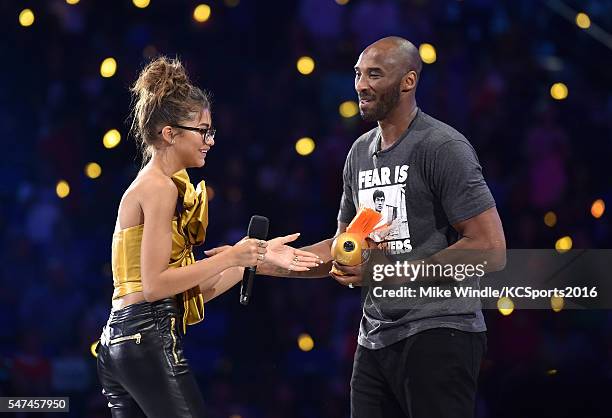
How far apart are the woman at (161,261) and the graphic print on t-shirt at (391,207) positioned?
336mm

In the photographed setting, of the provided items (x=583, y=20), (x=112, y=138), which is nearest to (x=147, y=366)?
(x=112, y=138)

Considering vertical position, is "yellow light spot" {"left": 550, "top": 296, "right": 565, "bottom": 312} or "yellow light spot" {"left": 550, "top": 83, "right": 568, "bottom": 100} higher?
"yellow light spot" {"left": 550, "top": 83, "right": 568, "bottom": 100}

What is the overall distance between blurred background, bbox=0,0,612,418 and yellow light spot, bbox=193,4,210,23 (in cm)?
6

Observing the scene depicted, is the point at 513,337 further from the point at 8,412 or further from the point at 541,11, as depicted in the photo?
the point at 8,412

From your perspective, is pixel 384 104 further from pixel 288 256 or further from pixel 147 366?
pixel 147 366

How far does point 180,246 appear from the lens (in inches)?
101

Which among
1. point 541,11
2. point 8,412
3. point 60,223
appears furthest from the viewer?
point 541,11

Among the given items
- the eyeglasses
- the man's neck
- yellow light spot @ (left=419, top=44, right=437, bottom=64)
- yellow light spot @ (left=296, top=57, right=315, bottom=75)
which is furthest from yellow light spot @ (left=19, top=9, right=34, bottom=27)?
the man's neck

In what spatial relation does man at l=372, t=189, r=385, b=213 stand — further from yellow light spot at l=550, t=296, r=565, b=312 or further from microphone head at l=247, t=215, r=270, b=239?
yellow light spot at l=550, t=296, r=565, b=312

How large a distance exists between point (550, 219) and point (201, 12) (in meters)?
2.19

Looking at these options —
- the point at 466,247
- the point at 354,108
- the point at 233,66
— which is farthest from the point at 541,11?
the point at 466,247

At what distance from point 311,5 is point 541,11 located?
1.42 metres

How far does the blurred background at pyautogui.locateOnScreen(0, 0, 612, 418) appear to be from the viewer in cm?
457

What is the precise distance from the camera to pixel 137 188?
250 cm
